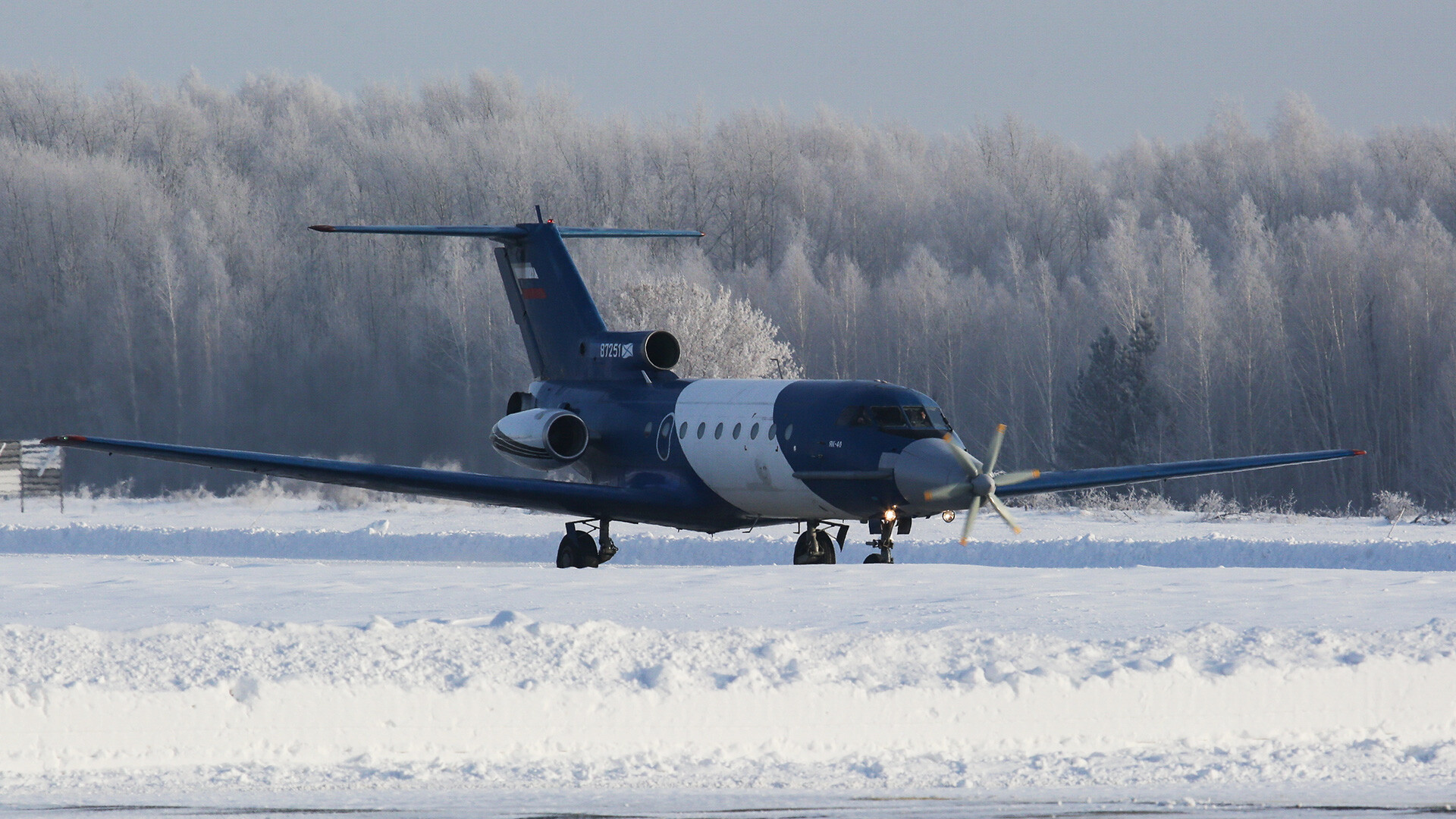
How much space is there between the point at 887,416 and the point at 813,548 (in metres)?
2.40

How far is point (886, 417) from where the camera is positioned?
21094 mm

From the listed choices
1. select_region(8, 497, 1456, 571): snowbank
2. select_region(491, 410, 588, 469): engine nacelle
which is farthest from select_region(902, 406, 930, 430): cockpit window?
select_region(491, 410, 588, 469): engine nacelle

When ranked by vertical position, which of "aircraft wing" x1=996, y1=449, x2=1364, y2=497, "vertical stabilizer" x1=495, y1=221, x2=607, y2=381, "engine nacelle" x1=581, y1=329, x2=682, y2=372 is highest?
"vertical stabilizer" x1=495, y1=221, x2=607, y2=381

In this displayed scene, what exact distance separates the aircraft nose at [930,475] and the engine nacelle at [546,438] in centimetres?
606

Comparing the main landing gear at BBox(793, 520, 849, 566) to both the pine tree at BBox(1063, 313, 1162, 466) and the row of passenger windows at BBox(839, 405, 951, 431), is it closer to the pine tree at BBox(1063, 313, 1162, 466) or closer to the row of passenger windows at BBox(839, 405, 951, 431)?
the row of passenger windows at BBox(839, 405, 951, 431)

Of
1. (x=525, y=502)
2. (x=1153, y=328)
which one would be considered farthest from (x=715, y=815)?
(x=1153, y=328)

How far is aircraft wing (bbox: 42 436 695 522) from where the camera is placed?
22172 mm

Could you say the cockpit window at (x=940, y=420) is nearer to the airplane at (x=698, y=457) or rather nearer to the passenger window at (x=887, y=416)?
the airplane at (x=698, y=457)

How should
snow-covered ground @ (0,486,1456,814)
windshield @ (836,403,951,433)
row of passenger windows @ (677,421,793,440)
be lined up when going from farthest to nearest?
row of passenger windows @ (677,421,793,440), windshield @ (836,403,951,433), snow-covered ground @ (0,486,1456,814)

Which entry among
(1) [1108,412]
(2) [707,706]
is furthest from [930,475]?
(1) [1108,412]

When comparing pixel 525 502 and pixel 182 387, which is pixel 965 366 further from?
pixel 525 502

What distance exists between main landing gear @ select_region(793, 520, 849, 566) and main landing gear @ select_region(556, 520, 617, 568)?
2961 millimetres

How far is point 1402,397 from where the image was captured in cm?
6303

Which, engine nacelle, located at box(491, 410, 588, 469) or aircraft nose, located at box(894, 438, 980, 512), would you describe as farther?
engine nacelle, located at box(491, 410, 588, 469)
